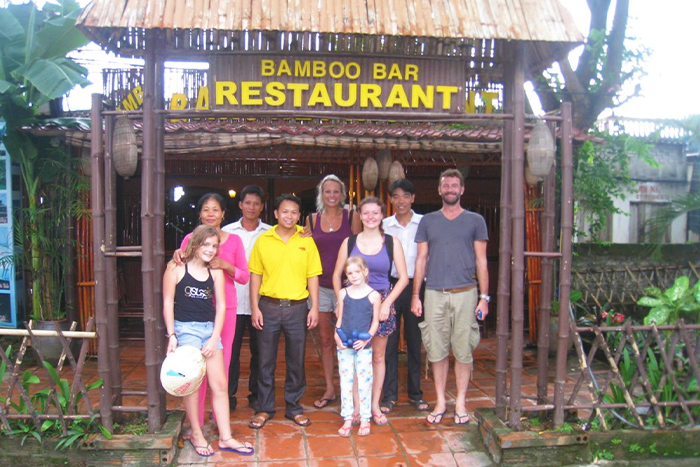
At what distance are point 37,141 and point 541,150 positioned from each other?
5474mm

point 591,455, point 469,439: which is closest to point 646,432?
point 591,455

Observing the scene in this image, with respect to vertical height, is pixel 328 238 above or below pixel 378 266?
above

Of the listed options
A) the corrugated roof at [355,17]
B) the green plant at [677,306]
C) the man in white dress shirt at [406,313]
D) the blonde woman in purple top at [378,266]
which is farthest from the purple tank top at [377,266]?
the green plant at [677,306]

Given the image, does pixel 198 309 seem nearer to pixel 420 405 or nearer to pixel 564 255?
pixel 420 405

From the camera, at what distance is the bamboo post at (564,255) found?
379 centimetres

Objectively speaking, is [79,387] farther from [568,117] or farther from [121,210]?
[121,210]

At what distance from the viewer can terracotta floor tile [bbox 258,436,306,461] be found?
12.2 feet

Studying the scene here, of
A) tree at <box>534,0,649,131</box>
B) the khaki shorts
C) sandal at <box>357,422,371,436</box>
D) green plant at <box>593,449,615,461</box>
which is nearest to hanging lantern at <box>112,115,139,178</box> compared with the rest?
the khaki shorts

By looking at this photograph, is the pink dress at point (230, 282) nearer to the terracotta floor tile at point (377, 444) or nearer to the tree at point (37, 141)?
the terracotta floor tile at point (377, 444)

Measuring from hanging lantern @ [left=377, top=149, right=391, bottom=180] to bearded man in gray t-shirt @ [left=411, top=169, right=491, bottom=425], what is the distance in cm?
215

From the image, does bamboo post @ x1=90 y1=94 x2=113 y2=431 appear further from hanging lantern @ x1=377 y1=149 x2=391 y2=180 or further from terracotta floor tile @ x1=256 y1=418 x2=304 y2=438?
hanging lantern @ x1=377 y1=149 x2=391 y2=180

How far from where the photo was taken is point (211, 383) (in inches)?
147

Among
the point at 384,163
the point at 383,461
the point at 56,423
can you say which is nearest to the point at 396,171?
the point at 384,163

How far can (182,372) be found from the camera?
3.38 m
